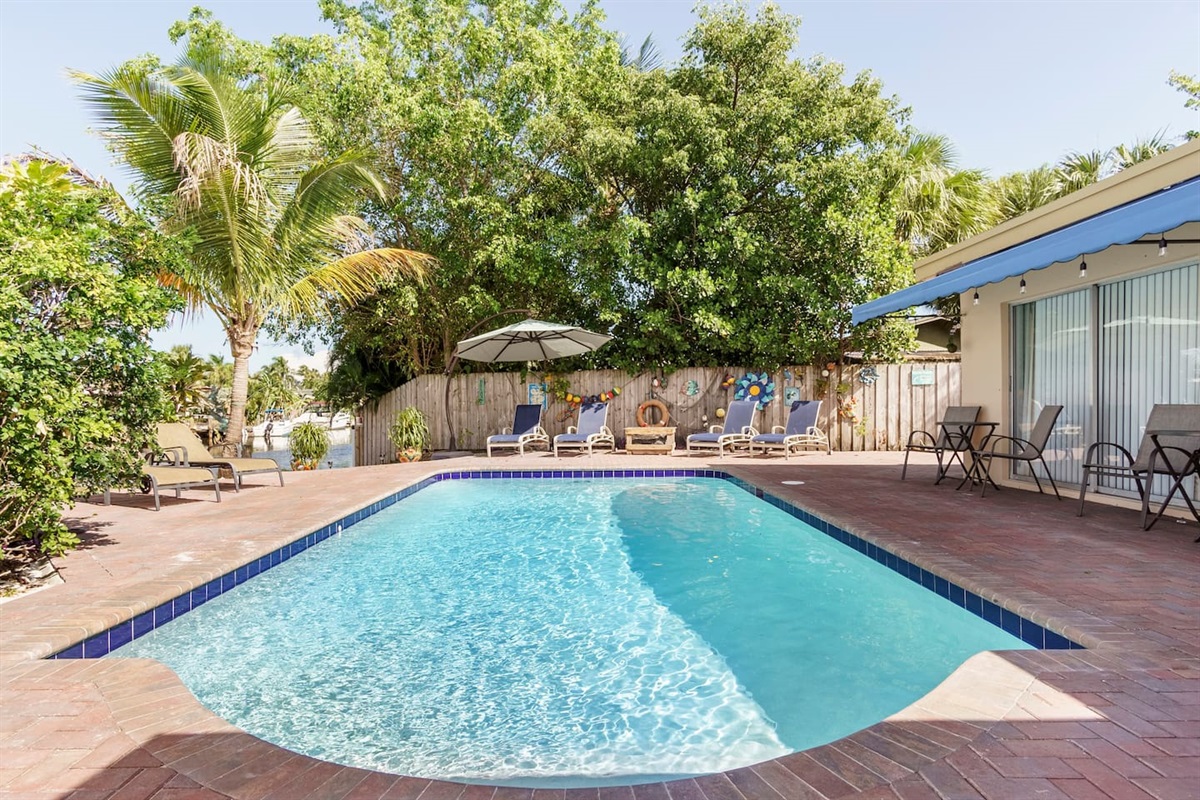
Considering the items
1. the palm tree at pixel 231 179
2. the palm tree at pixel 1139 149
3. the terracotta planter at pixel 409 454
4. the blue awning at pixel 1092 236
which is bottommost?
the terracotta planter at pixel 409 454

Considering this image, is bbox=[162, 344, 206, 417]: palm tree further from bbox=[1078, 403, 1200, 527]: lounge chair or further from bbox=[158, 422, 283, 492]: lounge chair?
bbox=[1078, 403, 1200, 527]: lounge chair

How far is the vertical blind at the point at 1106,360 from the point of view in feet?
19.1

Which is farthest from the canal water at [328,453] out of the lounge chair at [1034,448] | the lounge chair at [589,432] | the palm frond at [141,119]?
the lounge chair at [1034,448]

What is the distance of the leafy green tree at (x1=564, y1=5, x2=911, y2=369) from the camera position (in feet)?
41.7

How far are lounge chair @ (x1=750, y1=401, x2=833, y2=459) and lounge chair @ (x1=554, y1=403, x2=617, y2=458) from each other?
113 inches

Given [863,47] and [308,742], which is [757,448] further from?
[308,742]

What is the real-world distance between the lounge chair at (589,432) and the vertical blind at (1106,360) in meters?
7.08

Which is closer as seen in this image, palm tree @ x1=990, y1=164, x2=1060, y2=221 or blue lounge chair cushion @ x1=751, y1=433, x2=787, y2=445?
blue lounge chair cushion @ x1=751, y1=433, x2=787, y2=445

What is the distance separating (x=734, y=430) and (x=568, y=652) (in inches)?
364

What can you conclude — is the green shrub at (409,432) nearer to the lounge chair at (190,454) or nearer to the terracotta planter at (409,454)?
the terracotta planter at (409,454)

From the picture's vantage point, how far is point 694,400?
14.1m

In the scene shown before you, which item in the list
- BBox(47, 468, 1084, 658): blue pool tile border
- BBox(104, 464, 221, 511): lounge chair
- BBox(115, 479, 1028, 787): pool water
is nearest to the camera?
BBox(115, 479, 1028, 787): pool water

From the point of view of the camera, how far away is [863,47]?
1435cm

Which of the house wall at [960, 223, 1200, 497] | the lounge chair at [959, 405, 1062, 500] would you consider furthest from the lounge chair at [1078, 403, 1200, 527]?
the house wall at [960, 223, 1200, 497]
